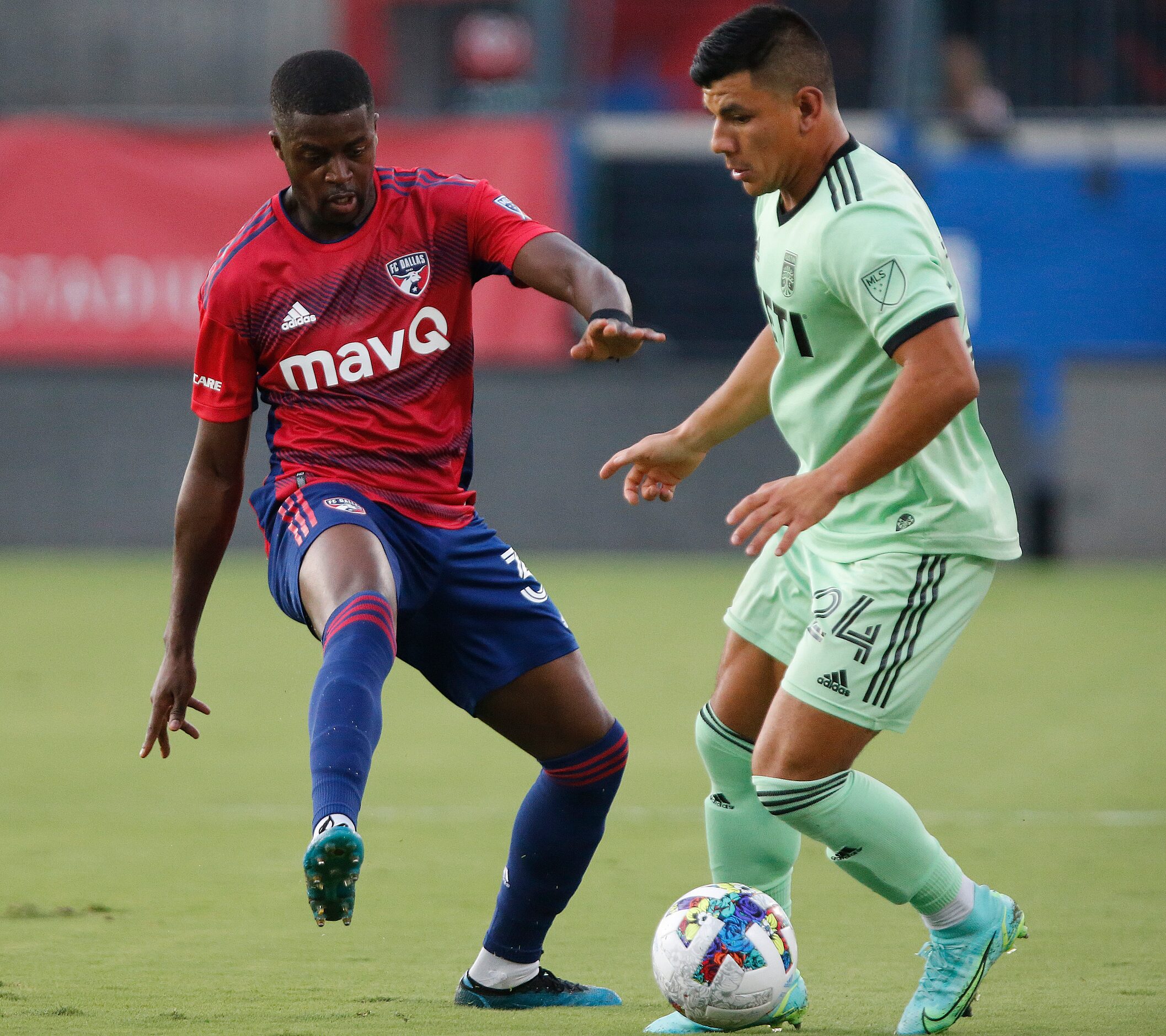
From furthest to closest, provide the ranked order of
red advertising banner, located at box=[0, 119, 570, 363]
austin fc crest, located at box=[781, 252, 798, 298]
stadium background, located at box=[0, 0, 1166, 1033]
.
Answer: red advertising banner, located at box=[0, 119, 570, 363] < stadium background, located at box=[0, 0, 1166, 1033] < austin fc crest, located at box=[781, 252, 798, 298]

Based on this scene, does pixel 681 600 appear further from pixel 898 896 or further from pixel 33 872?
pixel 898 896

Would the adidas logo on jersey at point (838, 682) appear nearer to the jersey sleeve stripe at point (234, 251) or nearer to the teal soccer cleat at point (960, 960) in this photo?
the teal soccer cleat at point (960, 960)

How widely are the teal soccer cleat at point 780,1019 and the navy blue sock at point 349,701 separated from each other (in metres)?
0.93

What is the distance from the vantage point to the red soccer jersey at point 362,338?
166 inches

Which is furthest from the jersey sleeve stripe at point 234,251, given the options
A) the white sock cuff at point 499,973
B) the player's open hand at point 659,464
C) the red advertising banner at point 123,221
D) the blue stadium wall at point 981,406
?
the red advertising banner at point 123,221

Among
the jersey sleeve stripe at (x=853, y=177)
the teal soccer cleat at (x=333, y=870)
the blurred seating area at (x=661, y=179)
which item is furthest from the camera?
the blurred seating area at (x=661, y=179)

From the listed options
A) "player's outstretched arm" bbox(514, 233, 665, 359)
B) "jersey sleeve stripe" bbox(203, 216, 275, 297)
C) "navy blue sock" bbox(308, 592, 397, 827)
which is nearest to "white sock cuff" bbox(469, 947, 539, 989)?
"navy blue sock" bbox(308, 592, 397, 827)

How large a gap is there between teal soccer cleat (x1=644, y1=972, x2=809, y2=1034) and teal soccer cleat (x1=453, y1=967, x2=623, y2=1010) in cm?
35

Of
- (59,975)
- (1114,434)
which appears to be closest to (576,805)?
(59,975)

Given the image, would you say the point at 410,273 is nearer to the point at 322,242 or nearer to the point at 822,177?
the point at 322,242

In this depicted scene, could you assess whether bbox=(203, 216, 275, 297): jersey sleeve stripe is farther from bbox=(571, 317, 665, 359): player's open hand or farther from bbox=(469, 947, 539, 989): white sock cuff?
bbox=(469, 947, 539, 989): white sock cuff

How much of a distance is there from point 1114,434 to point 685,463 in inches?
525

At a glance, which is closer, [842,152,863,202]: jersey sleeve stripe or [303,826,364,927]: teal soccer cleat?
[303,826,364,927]: teal soccer cleat

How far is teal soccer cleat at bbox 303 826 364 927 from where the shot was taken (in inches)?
131
